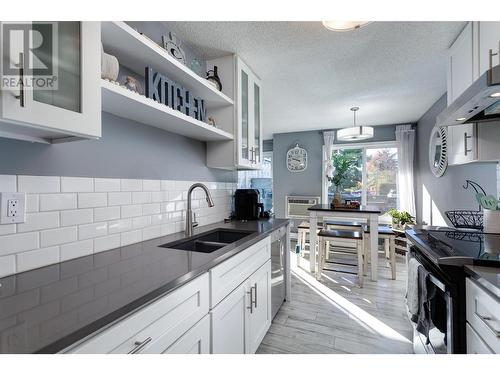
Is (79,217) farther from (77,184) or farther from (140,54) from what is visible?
(140,54)

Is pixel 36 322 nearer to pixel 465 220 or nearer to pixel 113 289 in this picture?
pixel 113 289

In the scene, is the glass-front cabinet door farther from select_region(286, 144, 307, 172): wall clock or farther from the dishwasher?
select_region(286, 144, 307, 172): wall clock

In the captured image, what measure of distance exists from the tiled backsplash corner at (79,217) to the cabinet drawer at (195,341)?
2.11 feet

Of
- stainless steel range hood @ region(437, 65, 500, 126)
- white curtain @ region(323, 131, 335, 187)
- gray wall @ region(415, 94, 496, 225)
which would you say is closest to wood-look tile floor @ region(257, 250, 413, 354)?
gray wall @ region(415, 94, 496, 225)

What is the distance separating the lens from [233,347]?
125cm

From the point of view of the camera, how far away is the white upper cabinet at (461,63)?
1675 millimetres

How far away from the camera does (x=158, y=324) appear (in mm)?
762

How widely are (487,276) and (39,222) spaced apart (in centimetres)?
→ 179

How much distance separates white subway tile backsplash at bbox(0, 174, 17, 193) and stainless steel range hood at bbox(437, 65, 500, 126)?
202cm

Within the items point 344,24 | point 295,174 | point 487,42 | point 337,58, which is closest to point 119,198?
point 344,24

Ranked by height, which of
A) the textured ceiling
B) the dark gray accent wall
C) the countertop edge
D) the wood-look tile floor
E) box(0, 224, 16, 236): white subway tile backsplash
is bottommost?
the wood-look tile floor

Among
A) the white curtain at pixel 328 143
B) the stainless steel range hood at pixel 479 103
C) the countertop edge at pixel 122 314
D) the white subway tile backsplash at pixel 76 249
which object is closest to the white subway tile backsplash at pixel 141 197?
the white subway tile backsplash at pixel 76 249

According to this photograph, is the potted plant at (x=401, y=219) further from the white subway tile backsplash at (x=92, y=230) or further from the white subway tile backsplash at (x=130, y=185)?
the white subway tile backsplash at (x=92, y=230)

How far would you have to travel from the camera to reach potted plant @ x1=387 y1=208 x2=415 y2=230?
3.91 metres
